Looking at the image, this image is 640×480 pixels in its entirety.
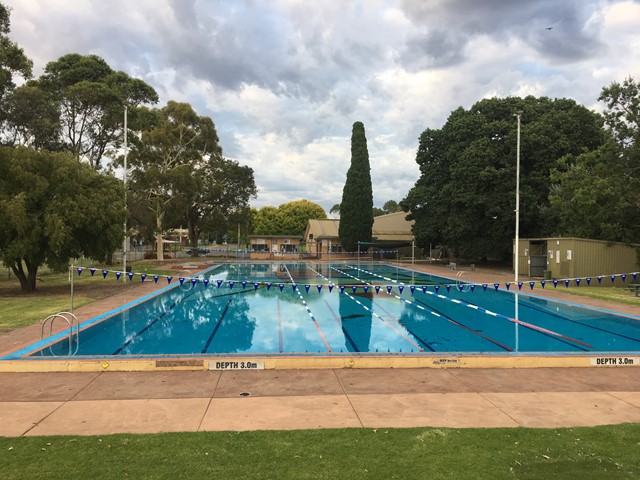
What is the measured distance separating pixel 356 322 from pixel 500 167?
1044 inches

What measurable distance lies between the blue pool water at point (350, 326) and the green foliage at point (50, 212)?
14.9 ft

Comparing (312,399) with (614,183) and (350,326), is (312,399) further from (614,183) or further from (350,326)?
(614,183)

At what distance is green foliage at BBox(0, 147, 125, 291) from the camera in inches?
728

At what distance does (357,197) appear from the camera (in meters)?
54.2

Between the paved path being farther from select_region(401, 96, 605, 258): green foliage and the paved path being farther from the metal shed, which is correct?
select_region(401, 96, 605, 258): green foliage

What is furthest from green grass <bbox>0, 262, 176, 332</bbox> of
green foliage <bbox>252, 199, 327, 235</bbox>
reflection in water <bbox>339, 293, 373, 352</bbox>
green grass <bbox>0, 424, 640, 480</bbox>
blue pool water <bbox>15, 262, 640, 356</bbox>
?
green foliage <bbox>252, 199, 327, 235</bbox>

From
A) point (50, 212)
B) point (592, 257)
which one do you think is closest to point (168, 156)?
point (50, 212)

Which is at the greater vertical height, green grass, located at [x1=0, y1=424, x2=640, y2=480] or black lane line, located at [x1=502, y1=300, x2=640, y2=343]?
green grass, located at [x1=0, y1=424, x2=640, y2=480]

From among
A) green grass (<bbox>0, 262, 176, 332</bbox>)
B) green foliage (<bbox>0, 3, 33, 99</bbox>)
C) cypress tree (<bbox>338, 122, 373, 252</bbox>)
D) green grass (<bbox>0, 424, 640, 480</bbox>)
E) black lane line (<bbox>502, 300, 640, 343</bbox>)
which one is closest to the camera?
green grass (<bbox>0, 424, 640, 480</bbox>)

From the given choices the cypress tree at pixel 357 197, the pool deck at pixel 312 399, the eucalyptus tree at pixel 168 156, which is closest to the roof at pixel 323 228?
the cypress tree at pixel 357 197

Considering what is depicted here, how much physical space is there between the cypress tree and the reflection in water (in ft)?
106

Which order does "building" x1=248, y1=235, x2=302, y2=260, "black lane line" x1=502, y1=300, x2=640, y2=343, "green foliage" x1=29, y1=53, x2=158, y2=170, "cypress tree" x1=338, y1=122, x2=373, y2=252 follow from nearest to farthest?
"black lane line" x1=502, y1=300, x2=640, y2=343 → "green foliage" x1=29, y1=53, x2=158, y2=170 → "cypress tree" x1=338, y1=122, x2=373, y2=252 → "building" x1=248, y1=235, x2=302, y2=260

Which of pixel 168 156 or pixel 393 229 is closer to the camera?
pixel 168 156

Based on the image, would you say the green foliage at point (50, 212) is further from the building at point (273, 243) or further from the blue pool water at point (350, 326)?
the building at point (273, 243)
